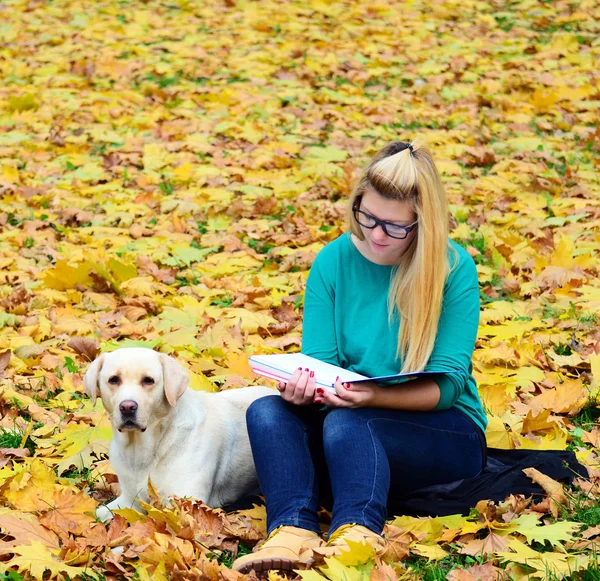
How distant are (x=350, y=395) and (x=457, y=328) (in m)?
0.53

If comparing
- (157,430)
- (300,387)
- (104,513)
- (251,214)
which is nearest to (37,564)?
(104,513)

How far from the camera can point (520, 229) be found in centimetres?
622

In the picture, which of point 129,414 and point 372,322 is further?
point 372,322

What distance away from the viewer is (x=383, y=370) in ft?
10.9

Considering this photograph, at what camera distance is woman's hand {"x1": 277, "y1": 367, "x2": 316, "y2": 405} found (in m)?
3.10

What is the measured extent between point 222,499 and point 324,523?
519 mm

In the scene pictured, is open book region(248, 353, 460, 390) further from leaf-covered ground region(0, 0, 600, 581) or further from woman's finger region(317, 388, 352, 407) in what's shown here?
leaf-covered ground region(0, 0, 600, 581)

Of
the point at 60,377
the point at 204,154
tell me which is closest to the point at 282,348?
the point at 60,377

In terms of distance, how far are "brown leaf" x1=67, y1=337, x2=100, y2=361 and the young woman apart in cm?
168

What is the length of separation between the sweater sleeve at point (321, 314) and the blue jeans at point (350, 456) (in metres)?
0.24

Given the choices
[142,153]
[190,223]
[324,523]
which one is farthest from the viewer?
[142,153]

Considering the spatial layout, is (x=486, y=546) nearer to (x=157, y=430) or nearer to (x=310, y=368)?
(x=310, y=368)

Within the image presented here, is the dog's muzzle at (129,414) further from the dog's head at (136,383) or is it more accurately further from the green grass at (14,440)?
the green grass at (14,440)

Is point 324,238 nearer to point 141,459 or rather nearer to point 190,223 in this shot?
point 190,223
